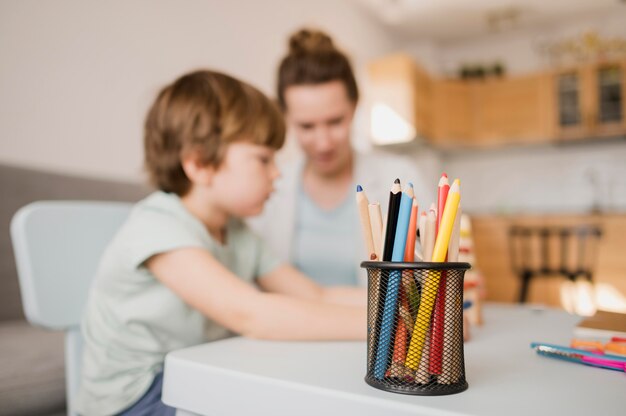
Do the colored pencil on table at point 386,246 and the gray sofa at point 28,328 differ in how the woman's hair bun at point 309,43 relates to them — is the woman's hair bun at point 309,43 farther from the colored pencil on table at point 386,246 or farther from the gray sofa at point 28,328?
the colored pencil on table at point 386,246

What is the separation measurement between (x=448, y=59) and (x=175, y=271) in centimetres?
515

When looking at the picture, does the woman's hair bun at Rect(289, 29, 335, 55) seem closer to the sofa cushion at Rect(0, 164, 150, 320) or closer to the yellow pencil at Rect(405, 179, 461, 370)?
the sofa cushion at Rect(0, 164, 150, 320)

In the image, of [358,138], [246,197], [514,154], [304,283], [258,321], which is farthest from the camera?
[514,154]

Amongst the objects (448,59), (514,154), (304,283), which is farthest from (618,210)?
(304,283)

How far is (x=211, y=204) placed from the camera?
97 centimetres

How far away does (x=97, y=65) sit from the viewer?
7.22 feet

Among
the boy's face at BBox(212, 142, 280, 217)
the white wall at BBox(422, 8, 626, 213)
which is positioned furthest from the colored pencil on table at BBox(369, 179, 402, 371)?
the white wall at BBox(422, 8, 626, 213)

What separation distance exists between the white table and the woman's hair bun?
1025mm

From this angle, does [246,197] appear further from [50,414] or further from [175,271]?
[50,414]

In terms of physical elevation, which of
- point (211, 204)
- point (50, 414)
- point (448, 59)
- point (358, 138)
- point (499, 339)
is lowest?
point (50, 414)

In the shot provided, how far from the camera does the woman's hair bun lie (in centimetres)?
148

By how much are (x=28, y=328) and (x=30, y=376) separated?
1.34 ft

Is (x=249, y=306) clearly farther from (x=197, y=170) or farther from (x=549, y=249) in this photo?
(x=549, y=249)

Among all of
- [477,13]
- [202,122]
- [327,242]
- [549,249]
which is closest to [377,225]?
[202,122]
